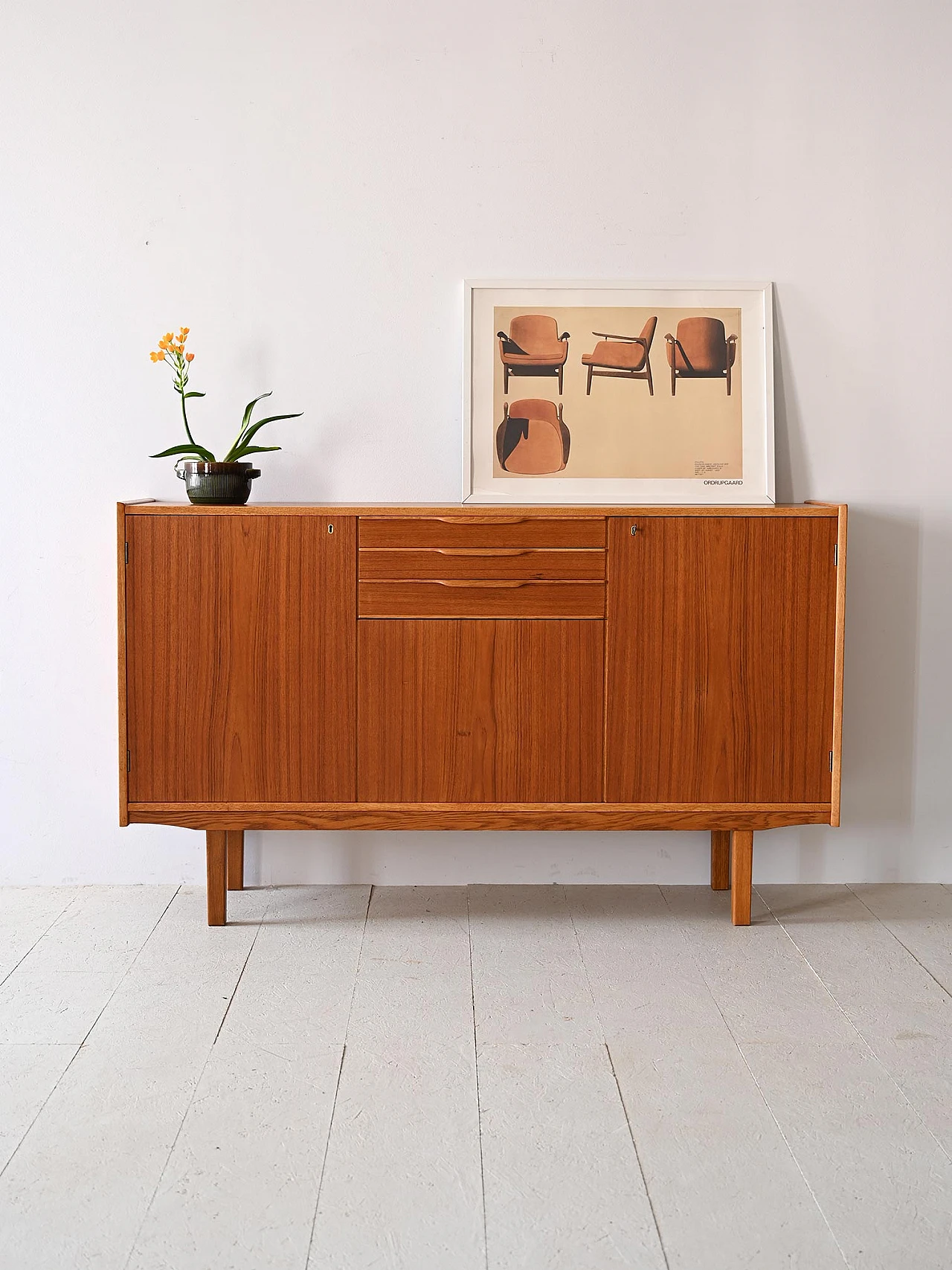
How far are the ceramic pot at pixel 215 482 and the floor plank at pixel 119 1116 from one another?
100cm

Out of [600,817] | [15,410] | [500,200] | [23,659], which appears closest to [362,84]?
[500,200]

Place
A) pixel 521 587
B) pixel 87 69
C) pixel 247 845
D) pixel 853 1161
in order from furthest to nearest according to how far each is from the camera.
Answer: pixel 247 845, pixel 87 69, pixel 521 587, pixel 853 1161

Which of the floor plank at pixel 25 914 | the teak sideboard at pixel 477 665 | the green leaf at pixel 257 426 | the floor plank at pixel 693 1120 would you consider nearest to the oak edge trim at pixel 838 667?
the teak sideboard at pixel 477 665

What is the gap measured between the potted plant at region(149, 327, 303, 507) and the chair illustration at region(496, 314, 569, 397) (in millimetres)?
541

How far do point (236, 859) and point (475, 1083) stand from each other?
115 centimetres

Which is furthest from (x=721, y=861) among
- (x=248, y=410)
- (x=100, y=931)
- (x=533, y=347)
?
(x=248, y=410)

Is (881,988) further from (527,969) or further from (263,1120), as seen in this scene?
(263,1120)

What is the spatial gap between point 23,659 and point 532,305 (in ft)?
5.12

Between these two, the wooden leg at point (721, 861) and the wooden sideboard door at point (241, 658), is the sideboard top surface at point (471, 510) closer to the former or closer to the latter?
the wooden sideboard door at point (241, 658)

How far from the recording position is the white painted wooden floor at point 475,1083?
5.07ft

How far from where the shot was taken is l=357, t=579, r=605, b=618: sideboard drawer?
252 cm

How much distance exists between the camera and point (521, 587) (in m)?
2.53

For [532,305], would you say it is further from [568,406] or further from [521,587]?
[521,587]

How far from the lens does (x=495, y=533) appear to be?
2.52 meters
